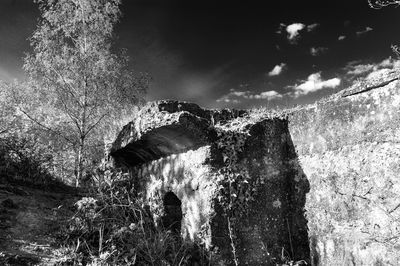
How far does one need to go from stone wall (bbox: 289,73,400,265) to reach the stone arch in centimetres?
243

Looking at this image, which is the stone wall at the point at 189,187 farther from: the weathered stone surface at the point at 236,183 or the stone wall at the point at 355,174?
the stone wall at the point at 355,174

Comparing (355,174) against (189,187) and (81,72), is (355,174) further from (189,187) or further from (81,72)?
(81,72)

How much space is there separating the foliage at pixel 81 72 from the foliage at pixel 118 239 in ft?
20.8

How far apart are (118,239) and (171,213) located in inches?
46.8

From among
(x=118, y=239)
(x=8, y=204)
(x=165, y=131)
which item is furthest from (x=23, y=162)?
(x=165, y=131)

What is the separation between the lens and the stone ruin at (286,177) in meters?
4.84


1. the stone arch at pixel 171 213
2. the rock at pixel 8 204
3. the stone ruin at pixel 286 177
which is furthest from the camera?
the stone arch at pixel 171 213

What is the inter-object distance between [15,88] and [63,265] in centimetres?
1050

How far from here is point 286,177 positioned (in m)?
6.18

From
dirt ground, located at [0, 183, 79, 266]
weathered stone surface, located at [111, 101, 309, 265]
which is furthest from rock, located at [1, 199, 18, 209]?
weathered stone surface, located at [111, 101, 309, 265]

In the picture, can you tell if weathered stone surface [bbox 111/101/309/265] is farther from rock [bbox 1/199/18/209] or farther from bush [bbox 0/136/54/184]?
bush [bbox 0/136/54/184]

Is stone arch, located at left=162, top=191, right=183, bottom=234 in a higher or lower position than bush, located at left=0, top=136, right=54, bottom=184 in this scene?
lower

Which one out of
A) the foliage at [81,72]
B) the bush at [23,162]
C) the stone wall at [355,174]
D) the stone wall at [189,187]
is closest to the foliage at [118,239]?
the stone wall at [189,187]

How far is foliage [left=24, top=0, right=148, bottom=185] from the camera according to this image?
13.2 meters
